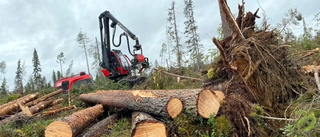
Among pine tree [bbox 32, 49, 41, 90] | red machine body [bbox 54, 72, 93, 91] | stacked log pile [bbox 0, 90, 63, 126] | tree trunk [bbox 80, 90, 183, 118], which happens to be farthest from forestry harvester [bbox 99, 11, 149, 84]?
pine tree [bbox 32, 49, 41, 90]

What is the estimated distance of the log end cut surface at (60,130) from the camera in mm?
3975

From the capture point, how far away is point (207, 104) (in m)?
3.59

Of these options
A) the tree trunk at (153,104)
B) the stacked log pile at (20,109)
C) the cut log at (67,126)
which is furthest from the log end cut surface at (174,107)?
the stacked log pile at (20,109)

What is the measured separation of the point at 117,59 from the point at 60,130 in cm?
715

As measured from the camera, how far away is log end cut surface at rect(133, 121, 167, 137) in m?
3.27

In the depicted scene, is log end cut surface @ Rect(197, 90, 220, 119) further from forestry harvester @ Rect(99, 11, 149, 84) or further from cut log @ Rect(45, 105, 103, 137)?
forestry harvester @ Rect(99, 11, 149, 84)

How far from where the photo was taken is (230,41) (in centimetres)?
445

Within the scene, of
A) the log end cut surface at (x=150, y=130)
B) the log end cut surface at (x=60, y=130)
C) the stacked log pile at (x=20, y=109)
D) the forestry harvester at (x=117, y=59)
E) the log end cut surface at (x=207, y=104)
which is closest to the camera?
the log end cut surface at (x=150, y=130)

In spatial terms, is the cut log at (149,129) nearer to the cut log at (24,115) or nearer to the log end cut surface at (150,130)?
the log end cut surface at (150,130)

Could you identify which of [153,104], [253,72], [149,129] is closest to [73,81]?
[153,104]

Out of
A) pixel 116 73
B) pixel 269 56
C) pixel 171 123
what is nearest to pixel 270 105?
pixel 269 56

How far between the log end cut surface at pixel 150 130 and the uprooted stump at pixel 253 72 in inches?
37.8

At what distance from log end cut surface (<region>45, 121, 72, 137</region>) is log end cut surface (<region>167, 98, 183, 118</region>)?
5.52 ft

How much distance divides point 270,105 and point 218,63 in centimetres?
124
